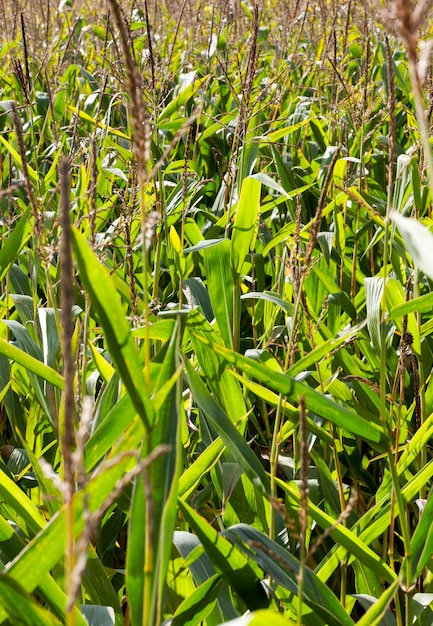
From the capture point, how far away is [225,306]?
1240 mm

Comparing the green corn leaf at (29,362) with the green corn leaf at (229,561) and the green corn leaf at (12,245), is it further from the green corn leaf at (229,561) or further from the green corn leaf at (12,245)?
the green corn leaf at (12,245)

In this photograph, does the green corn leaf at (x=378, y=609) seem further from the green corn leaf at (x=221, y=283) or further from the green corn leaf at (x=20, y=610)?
the green corn leaf at (x=221, y=283)

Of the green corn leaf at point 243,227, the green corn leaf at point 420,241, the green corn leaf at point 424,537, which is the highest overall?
the green corn leaf at point 420,241

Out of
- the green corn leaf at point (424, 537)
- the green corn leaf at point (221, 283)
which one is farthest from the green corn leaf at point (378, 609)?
the green corn leaf at point (221, 283)

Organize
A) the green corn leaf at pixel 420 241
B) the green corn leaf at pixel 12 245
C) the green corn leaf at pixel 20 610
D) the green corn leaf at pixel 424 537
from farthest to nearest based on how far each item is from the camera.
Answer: the green corn leaf at pixel 12 245 < the green corn leaf at pixel 424 537 < the green corn leaf at pixel 20 610 < the green corn leaf at pixel 420 241

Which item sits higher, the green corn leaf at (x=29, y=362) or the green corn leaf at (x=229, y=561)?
the green corn leaf at (x=29, y=362)

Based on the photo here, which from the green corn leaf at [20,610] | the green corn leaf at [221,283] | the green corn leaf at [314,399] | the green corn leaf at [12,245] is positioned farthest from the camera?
the green corn leaf at [12,245]

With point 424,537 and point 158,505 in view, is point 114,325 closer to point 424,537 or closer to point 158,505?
point 158,505

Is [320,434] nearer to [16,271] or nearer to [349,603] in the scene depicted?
[349,603]

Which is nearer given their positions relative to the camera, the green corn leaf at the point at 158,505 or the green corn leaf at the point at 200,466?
the green corn leaf at the point at 158,505

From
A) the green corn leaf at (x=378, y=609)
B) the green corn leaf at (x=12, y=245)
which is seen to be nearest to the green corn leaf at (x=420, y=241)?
the green corn leaf at (x=378, y=609)

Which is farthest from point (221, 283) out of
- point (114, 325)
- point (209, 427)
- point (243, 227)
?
point (114, 325)

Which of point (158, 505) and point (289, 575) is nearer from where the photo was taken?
point (158, 505)

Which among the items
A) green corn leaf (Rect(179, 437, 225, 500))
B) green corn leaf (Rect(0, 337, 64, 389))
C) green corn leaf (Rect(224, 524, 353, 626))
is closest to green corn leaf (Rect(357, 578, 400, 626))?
green corn leaf (Rect(224, 524, 353, 626))
